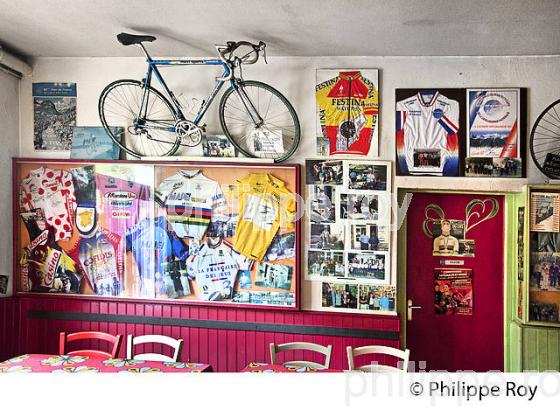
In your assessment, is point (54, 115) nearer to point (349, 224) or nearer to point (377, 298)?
point (349, 224)

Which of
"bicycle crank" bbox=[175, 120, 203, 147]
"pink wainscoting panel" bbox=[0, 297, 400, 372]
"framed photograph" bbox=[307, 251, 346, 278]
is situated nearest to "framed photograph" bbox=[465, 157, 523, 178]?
"framed photograph" bbox=[307, 251, 346, 278]

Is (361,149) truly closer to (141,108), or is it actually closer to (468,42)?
(468,42)

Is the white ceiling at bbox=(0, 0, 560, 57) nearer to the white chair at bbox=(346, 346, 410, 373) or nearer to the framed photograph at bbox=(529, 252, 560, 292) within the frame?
the framed photograph at bbox=(529, 252, 560, 292)

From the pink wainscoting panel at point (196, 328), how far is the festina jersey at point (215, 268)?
158 millimetres

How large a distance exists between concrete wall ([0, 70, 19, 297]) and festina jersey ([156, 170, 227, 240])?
4.85 ft

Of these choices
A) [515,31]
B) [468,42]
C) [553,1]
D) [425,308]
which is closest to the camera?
[553,1]

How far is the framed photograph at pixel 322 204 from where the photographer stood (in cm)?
452

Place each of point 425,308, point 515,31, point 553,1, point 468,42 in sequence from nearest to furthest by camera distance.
Result: point 553,1
point 515,31
point 468,42
point 425,308

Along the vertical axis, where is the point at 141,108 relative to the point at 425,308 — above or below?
above

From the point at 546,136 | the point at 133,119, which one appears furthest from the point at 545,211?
the point at 133,119

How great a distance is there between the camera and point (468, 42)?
396 centimetres

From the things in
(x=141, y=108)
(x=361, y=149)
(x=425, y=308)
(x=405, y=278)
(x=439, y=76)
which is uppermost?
(x=439, y=76)

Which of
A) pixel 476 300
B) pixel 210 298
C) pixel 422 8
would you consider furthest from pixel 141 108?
pixel 476 300

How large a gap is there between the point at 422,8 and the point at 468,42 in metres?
0.91
